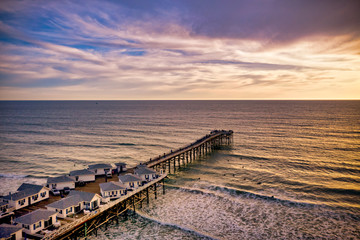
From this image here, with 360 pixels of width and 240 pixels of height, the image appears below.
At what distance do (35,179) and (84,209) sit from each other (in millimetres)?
22981

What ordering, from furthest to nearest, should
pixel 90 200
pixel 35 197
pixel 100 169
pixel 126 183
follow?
1. pixel 100 169
2. pixel 126 183
3. pixel 35 197
4. pixel 90 200

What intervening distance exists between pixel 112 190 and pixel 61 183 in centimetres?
877

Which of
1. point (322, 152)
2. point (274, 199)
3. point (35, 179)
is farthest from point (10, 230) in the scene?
point (322, 152)

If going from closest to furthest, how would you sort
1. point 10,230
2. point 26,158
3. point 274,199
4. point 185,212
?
point 10,230
point 185,212
point 274,199
point 26,158

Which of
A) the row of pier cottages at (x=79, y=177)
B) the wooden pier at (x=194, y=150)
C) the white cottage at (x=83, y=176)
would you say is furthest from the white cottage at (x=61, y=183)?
the wooden pier at (x=194, y=150)

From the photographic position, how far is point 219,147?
69000 millimetres

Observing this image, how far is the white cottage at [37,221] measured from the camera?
21562mm

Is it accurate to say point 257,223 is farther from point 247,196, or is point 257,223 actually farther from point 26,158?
point 26,158

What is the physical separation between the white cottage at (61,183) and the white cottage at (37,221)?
9151 mm

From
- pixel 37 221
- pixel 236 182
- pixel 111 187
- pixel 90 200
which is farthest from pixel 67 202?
pixel 236 182

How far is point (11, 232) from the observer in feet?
65.9

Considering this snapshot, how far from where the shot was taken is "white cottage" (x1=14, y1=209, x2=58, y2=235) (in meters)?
21.6

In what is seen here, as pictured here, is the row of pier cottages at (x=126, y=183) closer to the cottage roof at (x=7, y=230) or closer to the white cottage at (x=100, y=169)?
the white cottage at (x=100, y=169)

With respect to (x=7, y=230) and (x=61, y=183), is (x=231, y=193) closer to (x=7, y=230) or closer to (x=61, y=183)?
(x=61, y=183)
